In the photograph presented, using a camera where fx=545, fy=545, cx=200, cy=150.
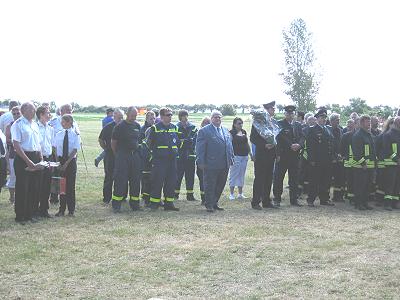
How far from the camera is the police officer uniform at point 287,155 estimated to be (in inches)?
476

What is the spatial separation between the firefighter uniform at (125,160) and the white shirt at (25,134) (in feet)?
6.19

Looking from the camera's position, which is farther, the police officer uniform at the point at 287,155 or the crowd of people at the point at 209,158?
the police officer uniform at the point at 287,155

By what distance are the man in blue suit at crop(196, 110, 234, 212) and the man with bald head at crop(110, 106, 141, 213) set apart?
1.33 metres

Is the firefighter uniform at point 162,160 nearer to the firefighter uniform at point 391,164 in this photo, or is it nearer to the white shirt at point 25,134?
the white shirt at point 25,134

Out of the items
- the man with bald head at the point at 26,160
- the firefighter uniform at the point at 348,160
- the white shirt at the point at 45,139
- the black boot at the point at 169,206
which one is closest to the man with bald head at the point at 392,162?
the firefighter uniform at the point at 348,160

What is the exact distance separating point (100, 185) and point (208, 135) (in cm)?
502

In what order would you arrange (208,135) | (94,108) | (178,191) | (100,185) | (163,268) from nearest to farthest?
(163,268) < (208,135) < (178,191) < (100,185) < (94,108)

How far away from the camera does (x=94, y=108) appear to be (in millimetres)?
90250

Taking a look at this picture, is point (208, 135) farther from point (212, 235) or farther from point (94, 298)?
point (94, 298)

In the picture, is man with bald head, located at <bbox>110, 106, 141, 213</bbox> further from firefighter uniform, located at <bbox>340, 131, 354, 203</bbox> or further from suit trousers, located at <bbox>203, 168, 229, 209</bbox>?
firefighter uniform, located at <bbox>340, 131, 354, 203</bbox>

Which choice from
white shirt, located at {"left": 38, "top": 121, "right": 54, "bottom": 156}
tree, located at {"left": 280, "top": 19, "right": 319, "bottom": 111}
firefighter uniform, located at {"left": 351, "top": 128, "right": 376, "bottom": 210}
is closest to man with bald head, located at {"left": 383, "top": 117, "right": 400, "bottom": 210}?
firefighter uniform, located at {"left": 351, "top": 128, "right": 376, "bottom": 210}

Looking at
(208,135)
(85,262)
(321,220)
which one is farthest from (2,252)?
(321,220)

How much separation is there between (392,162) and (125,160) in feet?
19.4

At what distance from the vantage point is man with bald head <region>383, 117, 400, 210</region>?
474 inches
